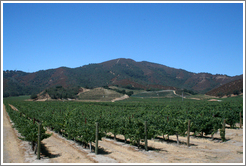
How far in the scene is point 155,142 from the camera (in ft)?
45.0

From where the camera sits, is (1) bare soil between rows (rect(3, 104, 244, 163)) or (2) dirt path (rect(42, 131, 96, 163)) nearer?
(1) bare soil between rows (rect(3, 104, 244, 163))

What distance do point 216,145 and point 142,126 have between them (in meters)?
4.73

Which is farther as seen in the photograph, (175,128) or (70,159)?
(175,128)

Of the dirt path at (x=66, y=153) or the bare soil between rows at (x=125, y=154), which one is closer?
the bare soil between rows at (x=125, y=154)

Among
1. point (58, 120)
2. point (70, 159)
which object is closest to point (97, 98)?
point (58, 120)

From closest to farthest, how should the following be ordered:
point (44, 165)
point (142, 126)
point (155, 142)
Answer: point (44, 165) < point (142, 126) < point (155, 142)

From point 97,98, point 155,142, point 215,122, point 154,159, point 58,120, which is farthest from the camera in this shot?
point 97,98

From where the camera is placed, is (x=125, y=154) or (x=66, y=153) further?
(x=66, y=153)

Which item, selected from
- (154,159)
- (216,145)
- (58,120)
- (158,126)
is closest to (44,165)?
(154,159)

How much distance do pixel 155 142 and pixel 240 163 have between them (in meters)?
5.62

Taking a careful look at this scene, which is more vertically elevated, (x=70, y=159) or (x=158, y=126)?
(x=158, y=126)

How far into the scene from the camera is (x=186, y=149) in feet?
38.5

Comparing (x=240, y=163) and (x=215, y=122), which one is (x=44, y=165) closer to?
(x=240, y=163)

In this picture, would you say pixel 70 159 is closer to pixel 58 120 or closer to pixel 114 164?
pixel 114 164
